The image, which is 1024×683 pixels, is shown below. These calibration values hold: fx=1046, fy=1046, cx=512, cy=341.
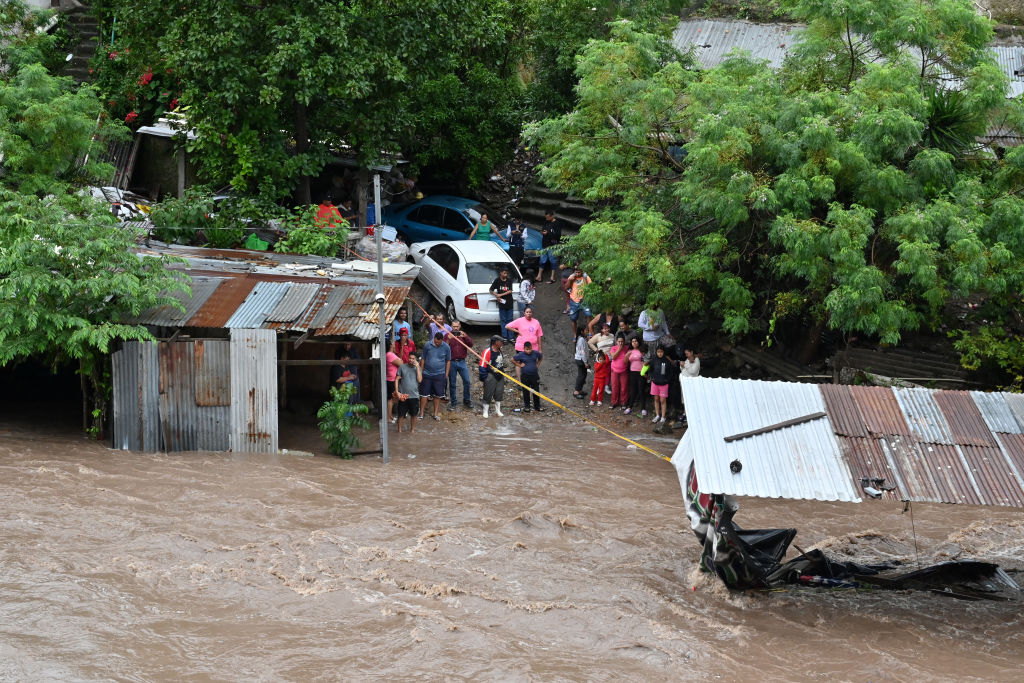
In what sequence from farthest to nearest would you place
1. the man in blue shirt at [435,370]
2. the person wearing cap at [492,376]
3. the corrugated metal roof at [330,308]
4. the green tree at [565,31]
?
1. the green tree at [565,31]
2. the person wearing cap at [492,376]
3. the man in blue shirt at [435,370]
4. the corrugated metal roof at [330,308]

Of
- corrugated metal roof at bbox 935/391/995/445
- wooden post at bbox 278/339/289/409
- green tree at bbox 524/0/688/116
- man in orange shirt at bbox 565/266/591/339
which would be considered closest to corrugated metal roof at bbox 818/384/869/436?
corrugated metal roof at bbox 935/391/995/445

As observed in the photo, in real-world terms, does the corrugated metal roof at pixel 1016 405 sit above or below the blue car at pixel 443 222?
below

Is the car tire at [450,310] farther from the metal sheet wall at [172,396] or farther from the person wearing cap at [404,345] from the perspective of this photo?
the metal sheet wall at [172,396]

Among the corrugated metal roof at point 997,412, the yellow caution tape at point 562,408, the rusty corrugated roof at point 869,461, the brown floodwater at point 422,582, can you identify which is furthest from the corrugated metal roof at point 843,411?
the yellow caution tape at point 562,408

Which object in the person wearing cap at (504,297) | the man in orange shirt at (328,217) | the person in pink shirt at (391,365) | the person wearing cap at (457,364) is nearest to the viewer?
the person in pink shirt at (391,365)

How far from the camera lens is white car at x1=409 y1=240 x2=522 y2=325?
18562 millimetres

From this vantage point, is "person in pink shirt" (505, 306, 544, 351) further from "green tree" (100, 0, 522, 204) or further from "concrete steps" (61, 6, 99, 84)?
"concrete steps" (61, 6, 99, 84)

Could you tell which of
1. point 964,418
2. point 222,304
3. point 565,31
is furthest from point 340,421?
point 565,31

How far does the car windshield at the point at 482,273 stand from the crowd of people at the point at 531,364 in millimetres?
346

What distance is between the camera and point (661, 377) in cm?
1605

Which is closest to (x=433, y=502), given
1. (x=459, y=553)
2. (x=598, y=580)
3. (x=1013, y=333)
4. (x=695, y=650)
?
(x=459, y=553)

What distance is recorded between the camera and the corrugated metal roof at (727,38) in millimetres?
21391

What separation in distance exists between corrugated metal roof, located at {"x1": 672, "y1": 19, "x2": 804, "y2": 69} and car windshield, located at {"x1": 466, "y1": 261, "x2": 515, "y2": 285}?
633cm

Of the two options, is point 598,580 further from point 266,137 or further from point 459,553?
point 266,137
